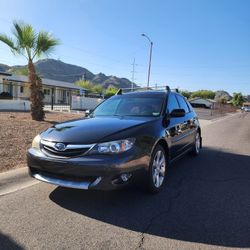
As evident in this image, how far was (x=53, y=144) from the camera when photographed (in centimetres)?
411

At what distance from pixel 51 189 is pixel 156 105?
93.4 inches

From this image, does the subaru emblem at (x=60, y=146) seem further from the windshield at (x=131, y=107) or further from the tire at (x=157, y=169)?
the windshield at (x=131, y=107)

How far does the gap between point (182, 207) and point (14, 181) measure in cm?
289

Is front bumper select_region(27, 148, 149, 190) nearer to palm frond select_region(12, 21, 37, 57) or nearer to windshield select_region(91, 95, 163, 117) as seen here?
windshield select_region(91, 95, 163, 117)

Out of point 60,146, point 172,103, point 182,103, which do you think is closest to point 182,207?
point 60,146

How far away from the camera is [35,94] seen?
45.1ft

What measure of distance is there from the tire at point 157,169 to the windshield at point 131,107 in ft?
2.53

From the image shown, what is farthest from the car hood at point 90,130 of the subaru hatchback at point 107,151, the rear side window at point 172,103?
the rear side window at point 172,103

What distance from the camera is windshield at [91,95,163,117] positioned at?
18.2 ft

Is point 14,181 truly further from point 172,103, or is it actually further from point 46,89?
point 46,89

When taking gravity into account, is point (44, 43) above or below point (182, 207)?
above

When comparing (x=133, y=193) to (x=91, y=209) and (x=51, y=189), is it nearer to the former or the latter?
(x=91, y=209)

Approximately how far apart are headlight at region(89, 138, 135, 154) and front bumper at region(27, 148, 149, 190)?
0.06 meters

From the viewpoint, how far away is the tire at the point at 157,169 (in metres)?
4.45
